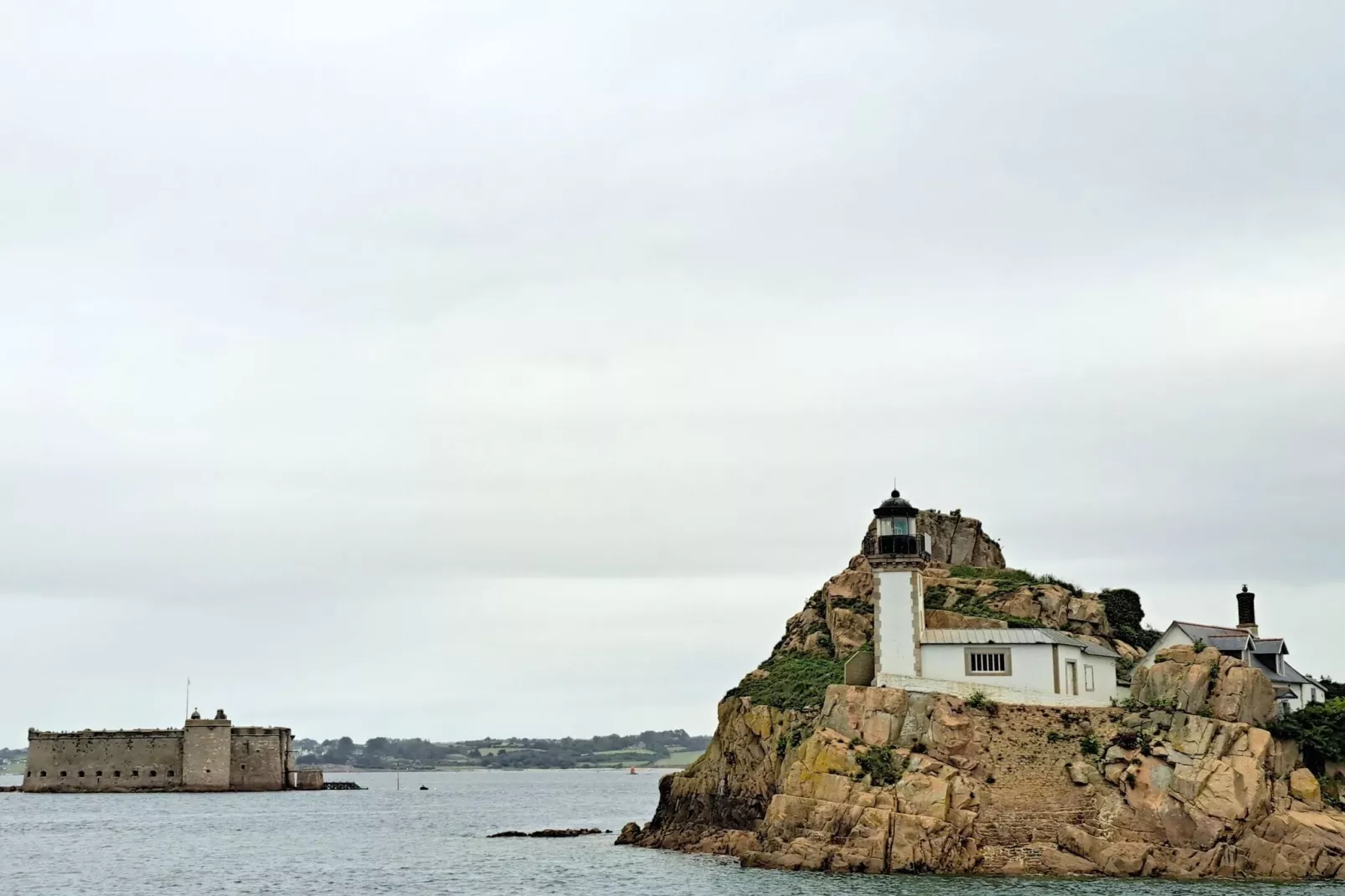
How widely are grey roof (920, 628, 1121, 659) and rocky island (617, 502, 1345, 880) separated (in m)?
2.55

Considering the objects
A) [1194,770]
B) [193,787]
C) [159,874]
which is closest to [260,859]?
[159,874]

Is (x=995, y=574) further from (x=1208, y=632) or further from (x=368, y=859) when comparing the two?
(x=368, y=859)

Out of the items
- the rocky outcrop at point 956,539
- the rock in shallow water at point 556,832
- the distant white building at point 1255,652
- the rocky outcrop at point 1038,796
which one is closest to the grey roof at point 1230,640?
the distant white building at point 1255,652

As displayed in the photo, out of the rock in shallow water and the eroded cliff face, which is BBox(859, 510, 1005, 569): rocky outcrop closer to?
the eroded cliff face

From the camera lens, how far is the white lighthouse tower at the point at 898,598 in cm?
6631

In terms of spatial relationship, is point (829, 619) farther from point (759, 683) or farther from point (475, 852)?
point (475, 852)

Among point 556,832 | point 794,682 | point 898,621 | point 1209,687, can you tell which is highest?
point 898,621

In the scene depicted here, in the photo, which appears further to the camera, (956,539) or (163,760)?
(163,760)

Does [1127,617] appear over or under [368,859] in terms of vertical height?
over

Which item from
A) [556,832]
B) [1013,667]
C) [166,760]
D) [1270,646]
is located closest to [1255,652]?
[1270,646]

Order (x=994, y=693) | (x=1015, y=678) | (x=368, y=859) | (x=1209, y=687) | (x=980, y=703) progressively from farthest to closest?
(x=368, y=859)
(x=1015, y=678)
(x=994, y=693)
(x=980, y=703)
(x=1209, y=687)

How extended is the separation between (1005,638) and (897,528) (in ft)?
22.4

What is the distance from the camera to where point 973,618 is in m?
72.1

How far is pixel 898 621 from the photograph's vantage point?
6662 centimetres
